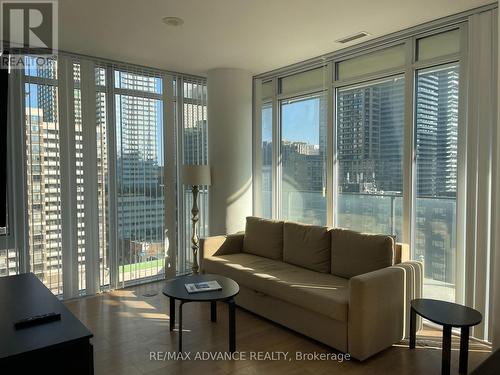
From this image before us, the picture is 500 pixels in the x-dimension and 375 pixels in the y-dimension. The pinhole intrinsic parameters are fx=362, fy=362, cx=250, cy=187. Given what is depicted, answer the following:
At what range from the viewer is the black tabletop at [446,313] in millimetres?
2474

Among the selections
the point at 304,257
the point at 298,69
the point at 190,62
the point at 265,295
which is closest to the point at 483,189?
the point at 304,257

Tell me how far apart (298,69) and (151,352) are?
143 inches

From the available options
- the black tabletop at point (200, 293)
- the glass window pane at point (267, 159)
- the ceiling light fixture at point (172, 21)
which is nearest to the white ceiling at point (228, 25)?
the ceiling light fixture at point (172, 21)

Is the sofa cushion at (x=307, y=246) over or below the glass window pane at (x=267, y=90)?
below

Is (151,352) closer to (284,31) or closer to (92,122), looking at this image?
(92,122)

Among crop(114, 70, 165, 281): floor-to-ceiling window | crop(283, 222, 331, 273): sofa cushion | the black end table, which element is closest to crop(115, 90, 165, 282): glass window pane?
crop(114, 70, 165, 281): floor-to-ceiling window

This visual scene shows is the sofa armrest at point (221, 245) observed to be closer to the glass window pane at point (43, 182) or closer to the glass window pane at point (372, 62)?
the glass window pane at point (43, 182)

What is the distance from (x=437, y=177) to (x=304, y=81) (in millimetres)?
2068

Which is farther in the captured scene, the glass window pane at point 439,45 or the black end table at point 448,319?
the glass window pane at point 439,45

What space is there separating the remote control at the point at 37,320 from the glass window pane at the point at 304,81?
3.69 meters

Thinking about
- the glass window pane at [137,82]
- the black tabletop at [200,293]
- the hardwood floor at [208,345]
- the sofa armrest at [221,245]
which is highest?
the glass window pane at [137,82]

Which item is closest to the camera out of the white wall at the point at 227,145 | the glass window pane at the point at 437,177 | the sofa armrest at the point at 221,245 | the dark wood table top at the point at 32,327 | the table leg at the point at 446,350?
the dark wood table top at the point at 32,327

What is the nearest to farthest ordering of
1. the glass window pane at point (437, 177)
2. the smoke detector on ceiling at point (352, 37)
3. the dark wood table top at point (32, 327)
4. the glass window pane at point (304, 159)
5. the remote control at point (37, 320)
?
the dark wood table top at point (32, 327) → the remote control at point (37, 320) → the glass window pane at point (437, 177) → the smoke detector on ceiling at point (352, 37) → the glass window pane at point (304, 159)

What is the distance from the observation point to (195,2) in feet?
9.56
